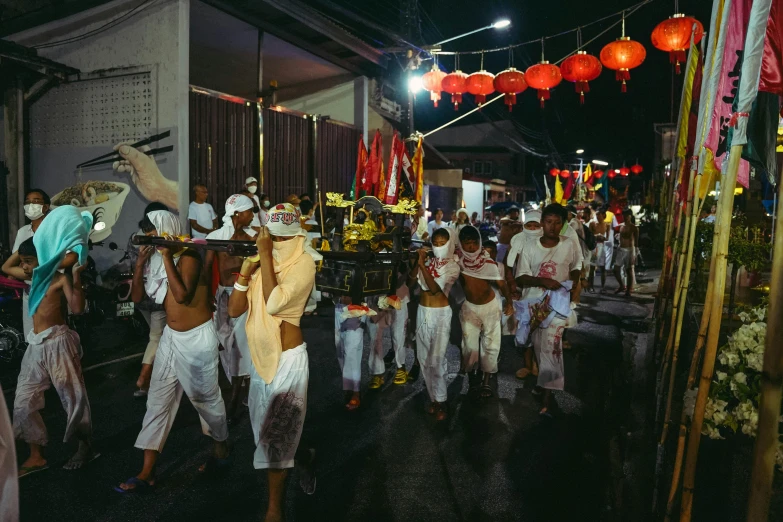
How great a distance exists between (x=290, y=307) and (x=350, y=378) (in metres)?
2.55

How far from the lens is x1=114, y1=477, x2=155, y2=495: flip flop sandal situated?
4.21 m

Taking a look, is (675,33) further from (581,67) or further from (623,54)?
(581,67)

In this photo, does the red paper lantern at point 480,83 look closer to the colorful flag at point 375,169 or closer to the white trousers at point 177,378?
the colorful flag at point 375,169

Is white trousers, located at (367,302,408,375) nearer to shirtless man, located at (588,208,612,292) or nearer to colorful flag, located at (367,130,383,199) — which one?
colorful flag, located at (367,130,383,199)

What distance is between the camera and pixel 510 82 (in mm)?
12219

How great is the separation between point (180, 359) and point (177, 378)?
0.18m

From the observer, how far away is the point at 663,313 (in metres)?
8.50

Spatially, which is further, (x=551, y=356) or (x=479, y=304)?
(x=479, y=304)

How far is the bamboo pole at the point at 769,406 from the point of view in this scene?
2137mm

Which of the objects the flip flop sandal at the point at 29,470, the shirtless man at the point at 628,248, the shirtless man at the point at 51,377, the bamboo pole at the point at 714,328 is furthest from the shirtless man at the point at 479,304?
the shirtless man at the point at 628,248

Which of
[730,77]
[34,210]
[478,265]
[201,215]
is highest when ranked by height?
[730,77]

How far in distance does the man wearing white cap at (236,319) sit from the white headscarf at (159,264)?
547 millimetres

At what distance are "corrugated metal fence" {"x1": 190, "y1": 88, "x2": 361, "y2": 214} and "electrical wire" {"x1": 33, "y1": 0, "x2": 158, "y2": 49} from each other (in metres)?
1.71

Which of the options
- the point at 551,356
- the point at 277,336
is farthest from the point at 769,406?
the point at 551,356
